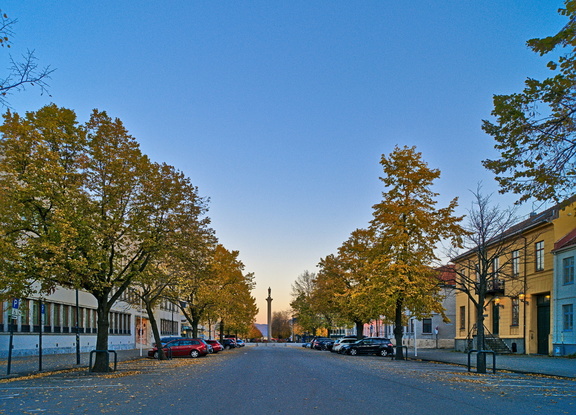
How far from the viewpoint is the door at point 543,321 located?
40.3 metres

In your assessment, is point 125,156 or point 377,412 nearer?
point 377,412

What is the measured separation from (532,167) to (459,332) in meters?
45.6

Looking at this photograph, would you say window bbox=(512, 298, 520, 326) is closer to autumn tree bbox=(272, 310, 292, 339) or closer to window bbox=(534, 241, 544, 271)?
window bbox=(534, 241, 544, 271)

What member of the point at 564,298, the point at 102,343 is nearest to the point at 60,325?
the point at 102,343

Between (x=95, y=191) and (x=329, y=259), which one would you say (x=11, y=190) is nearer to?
(x=95, y=191)

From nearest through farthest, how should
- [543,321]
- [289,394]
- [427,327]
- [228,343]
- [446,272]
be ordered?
1. [289,394]
2. [446,272]
3. [543,321]
4. [228,343]
5. [427,327]

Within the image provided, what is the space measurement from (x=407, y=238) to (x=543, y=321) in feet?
37.1

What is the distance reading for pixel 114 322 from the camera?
2371 inches

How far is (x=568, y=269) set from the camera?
124ft

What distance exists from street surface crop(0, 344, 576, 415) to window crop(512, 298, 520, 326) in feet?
72.1

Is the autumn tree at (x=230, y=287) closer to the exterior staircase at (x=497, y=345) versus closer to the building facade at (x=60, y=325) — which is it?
the building facade at (x=60, y=325)

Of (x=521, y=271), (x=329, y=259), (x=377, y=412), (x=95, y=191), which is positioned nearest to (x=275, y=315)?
(x=329, y=259)

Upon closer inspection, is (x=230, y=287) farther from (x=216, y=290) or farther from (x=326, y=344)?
(x=326, y=344)

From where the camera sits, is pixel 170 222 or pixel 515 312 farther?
pixel 515 312
